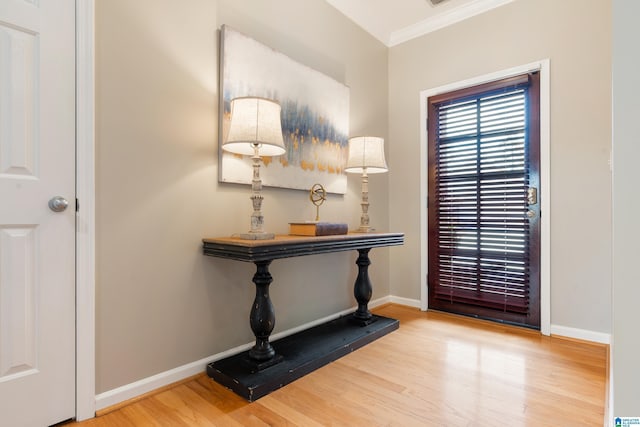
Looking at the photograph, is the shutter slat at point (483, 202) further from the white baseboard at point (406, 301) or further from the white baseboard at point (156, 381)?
the white baseboard at point (156, 381)

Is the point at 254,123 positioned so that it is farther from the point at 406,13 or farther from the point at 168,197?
the point at 406,13

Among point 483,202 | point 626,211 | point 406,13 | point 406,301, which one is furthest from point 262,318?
point 406,13

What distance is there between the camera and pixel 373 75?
3242mm

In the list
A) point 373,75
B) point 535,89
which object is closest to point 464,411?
point 535,89

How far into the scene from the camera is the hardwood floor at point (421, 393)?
147cm

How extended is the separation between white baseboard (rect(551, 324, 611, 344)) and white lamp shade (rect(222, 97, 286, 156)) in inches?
94.2

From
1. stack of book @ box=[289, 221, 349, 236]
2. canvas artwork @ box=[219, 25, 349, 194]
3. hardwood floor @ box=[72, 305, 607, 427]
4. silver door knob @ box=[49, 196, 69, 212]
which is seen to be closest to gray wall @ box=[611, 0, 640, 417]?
hardwood floor @ box=[72, 305, 607, 427]

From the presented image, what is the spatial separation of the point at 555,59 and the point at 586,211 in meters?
1.14

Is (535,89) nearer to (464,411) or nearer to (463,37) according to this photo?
(463,37)

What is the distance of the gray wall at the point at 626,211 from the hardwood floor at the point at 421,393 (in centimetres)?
89

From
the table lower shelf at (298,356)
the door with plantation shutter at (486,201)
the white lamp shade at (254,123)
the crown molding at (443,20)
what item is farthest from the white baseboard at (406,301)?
the crown molding at (443,20)

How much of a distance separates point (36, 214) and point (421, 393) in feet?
6.24

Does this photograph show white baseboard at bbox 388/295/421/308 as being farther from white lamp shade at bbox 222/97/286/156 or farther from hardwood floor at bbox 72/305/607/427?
white lamp shade at bbox 222/97/286/156

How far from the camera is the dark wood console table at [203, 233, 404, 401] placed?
1682mm
